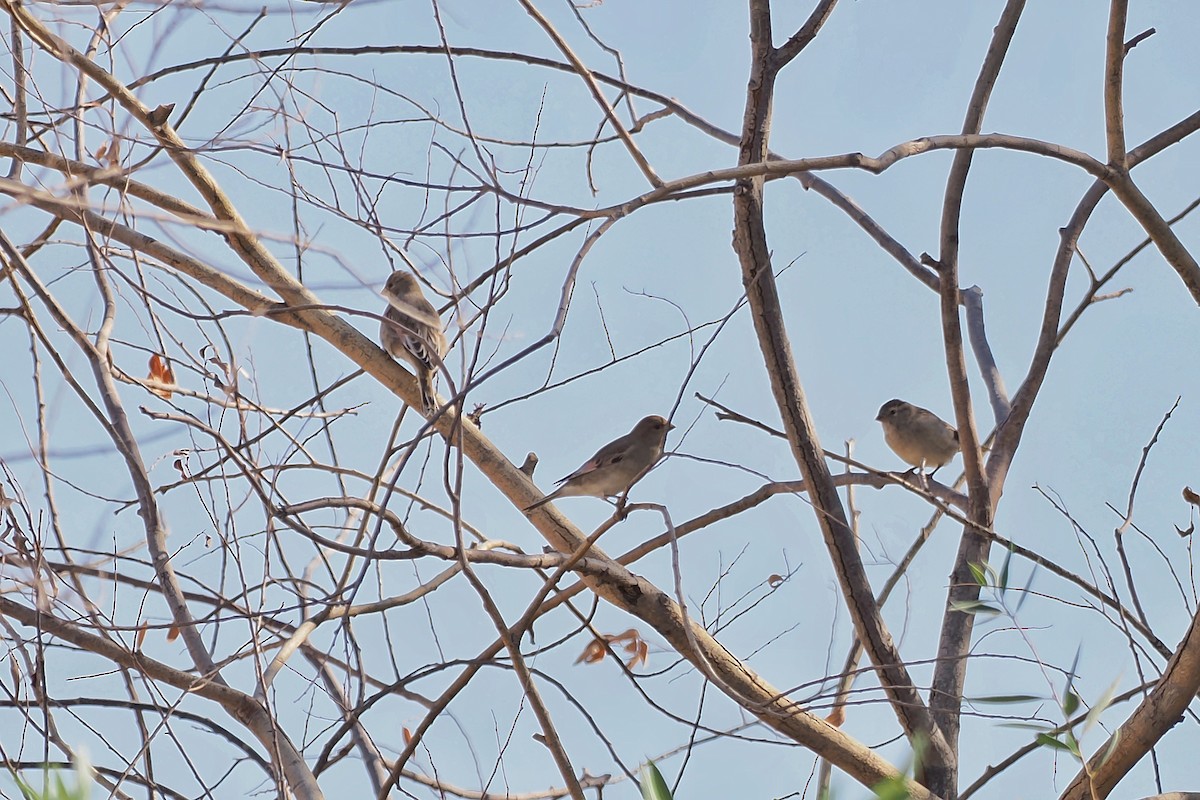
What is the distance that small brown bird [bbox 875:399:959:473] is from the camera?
6.74 metres

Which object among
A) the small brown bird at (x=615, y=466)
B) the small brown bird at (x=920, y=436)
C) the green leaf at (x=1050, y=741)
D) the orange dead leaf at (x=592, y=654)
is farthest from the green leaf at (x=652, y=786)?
the small brown bird at (x=920, y=436)

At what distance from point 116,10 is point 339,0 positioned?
0.74 metres

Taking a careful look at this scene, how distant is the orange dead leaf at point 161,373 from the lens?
3663mm

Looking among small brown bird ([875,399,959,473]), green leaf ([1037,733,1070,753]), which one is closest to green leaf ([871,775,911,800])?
green leaf ([1037,733,1070,753])

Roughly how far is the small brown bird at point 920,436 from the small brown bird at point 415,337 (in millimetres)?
2790

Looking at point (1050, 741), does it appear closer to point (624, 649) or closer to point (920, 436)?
point (624, 649)

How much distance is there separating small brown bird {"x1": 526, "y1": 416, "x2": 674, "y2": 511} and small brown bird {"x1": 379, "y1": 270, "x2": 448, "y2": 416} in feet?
2.70

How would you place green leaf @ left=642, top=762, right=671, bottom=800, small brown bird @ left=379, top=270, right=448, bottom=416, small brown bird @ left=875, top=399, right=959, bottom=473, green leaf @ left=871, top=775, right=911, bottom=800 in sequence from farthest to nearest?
small brown bird @ left=875, top=399, right=959, bottom=473, small brown bird @ left=379, top=270, right=448, bottom=416, green leaf @ left=642, top=762, right=671, bottom=800, green leaf @ left=871, top=775, right=911, bottom=800

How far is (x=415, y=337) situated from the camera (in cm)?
248

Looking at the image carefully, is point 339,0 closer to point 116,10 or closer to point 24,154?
point 116,10

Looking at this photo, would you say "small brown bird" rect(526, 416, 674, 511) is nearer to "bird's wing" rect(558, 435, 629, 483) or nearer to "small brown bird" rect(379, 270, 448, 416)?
"bird's wing" rect(558, 435, 629, 483)

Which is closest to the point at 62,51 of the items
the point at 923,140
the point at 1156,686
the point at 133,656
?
the point at 133,656

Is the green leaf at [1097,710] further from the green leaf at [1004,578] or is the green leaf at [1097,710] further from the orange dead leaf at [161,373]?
the orange dead leaf at [161,373]

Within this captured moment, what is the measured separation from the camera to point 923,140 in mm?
3164
